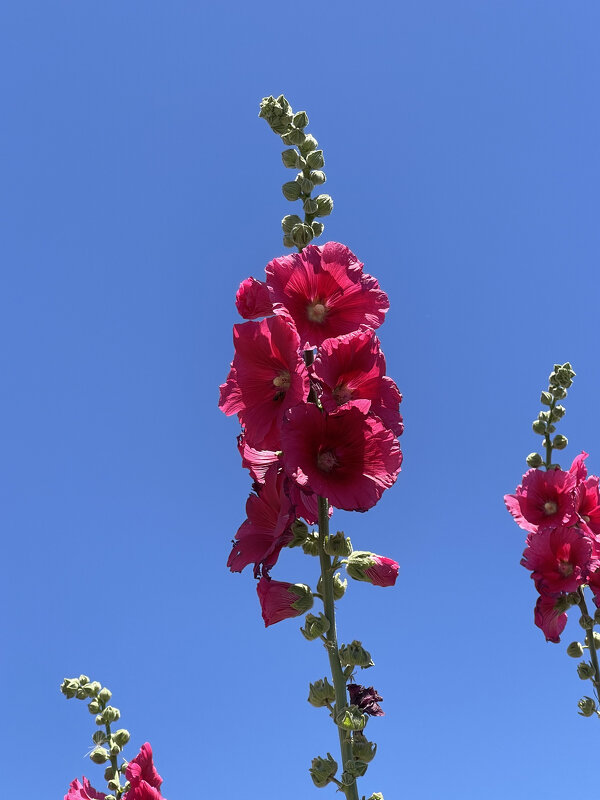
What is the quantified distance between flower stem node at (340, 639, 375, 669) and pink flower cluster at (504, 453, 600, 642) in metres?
2.61

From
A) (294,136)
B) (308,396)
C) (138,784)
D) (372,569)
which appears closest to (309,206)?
(294,136)

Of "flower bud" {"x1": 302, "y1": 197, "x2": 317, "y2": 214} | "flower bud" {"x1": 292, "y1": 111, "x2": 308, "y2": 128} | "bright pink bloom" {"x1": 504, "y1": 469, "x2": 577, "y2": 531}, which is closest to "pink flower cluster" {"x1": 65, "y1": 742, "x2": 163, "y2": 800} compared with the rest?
"flower bud" {"x1": 302, "y1": 197, "x2": 317, "y2": 214}

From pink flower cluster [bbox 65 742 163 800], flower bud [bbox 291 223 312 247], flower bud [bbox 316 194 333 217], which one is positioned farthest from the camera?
pink flower cluster [bbox 65 742 163 800]

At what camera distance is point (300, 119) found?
304cm

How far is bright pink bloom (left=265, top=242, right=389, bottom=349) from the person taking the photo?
2674 millimetres

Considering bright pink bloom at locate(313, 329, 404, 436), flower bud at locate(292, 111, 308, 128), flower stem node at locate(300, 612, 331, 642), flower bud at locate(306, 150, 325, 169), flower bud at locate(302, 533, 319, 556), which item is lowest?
flower stem node at locate(300, 612, 331, 642)

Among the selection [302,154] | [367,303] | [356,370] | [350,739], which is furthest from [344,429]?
[302,154]

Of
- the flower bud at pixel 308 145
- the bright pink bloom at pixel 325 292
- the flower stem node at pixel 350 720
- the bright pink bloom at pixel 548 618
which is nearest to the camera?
the flower stem node at pixel 350 720

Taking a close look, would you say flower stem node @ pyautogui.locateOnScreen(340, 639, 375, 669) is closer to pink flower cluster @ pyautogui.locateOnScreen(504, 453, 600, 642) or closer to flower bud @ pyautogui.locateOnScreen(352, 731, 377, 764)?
flower bud @ pyautogui.locateOnScreen(352, 731, 377, 764)

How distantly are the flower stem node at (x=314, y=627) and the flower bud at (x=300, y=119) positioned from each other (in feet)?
6.57

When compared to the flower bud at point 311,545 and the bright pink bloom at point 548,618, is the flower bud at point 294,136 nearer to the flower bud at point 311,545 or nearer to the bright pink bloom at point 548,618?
the flower bud at point 311,545

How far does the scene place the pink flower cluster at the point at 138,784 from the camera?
330 cm


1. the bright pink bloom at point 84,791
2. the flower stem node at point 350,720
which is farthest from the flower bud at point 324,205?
the bright pink bloom at point 84,791

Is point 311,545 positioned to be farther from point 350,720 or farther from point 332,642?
point 350,720
